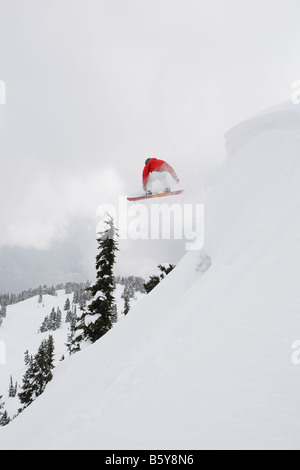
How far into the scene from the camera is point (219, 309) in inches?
171

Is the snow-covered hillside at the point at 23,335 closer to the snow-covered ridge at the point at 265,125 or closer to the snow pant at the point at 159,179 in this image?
the snow pant at the point at 159,179

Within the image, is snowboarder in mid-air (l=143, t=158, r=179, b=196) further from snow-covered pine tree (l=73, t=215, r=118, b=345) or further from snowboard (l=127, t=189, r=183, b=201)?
snow-covered pine tree (l=73, t=215, r=118, b=345)

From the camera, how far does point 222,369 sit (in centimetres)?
316

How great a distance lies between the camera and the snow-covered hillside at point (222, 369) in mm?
2561

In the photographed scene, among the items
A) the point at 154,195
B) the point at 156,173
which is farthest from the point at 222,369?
the point at 156,173

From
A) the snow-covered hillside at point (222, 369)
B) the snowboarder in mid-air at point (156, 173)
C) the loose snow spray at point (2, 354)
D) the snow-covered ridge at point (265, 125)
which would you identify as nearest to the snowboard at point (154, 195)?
the snowboarder in mid-air at point (156, 173)

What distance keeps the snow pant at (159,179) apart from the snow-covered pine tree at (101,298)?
19.3ft

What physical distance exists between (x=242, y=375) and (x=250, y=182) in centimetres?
655

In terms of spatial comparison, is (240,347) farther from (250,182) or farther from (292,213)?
(250,182)

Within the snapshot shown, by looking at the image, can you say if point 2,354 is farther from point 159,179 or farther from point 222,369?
point 222,369

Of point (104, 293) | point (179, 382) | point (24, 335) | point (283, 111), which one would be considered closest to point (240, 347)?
point (179, 382)

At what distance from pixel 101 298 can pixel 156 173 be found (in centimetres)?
1033

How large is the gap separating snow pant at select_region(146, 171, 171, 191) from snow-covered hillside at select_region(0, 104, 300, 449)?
8.50 metres

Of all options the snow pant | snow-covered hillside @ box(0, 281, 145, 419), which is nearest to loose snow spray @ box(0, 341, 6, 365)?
snow-covered hillside @ box(0, 281, 145, 419)
